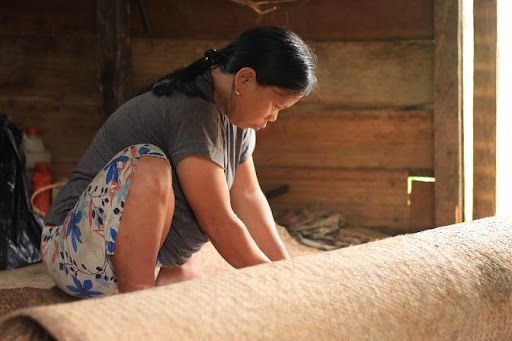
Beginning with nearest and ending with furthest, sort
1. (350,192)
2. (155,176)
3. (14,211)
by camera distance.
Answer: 1. (155,176)
2. (14,211)
3. (350,192)

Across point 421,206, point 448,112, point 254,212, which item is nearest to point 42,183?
point 254,212

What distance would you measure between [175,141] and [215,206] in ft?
0.74

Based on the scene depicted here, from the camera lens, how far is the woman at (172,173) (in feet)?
7.39

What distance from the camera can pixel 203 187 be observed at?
7.54ft

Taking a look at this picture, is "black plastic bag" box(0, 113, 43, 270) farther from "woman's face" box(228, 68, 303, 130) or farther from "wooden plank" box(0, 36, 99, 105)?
"woman's face" box(228, 68, 303, 130)

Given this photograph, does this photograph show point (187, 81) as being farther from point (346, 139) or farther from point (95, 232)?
point (346, 139)

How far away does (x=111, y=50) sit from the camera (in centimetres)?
430

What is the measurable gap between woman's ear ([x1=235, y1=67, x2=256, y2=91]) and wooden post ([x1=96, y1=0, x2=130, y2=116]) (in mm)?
1938

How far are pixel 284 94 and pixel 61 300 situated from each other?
0.94 m

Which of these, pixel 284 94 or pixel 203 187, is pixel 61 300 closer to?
pixel 203 187

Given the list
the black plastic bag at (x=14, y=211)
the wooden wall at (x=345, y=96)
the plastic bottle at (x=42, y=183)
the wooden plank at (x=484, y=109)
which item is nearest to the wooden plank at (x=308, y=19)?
the wooden wall at (x=345, y=96)

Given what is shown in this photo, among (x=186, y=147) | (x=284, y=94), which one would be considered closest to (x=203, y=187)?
(x=186, y=147)

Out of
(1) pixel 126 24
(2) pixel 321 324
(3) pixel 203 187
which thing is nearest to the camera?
(2) pixel 321 324

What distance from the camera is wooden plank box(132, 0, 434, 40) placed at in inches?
164
